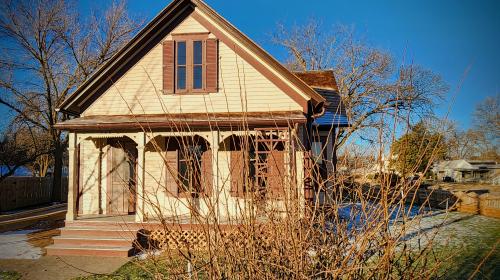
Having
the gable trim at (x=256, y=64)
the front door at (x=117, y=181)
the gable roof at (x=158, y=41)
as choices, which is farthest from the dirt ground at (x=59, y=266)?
the gable trim at (x=256, y=64)

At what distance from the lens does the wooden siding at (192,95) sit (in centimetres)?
1108

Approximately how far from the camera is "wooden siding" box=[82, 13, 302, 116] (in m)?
11.1

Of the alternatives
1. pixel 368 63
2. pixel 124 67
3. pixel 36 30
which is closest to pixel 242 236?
pixel 124 67

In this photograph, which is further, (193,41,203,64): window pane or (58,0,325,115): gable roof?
(193,41,203,64): window pane

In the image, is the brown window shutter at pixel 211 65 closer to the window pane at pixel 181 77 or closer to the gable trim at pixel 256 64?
the gable trim at pixel 256 64

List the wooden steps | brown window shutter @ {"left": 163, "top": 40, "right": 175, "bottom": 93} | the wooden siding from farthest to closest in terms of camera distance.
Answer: brown window shutter @ {"left": 163, "top": 40, "right": 175, "bottom": 93} → the wooden siding → the wooden steps

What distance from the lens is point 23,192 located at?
774 inches

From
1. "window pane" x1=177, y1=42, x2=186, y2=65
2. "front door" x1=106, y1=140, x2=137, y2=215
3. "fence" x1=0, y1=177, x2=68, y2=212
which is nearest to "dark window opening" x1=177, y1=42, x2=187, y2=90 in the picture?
"window pane" x1=177, y1=42, x2=186, y2=65

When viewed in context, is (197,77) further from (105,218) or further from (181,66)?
(105,218)

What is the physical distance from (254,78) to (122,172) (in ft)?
20.2

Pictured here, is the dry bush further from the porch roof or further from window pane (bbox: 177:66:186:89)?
window pane (bbox: 177:66:186:89)

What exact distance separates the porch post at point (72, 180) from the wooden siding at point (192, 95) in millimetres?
1503

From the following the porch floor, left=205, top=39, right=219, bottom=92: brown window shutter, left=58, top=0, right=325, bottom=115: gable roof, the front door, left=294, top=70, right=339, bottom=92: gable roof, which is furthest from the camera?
left=294, top=70, right=339, bottom=92: gable roof

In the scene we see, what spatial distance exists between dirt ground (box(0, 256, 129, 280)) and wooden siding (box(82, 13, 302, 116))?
5056 millimetres
